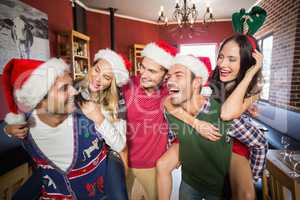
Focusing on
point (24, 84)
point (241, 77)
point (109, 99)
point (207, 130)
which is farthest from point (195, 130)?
point (24, 84)

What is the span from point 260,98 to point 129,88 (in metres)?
0.52

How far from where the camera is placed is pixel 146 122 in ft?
2.76

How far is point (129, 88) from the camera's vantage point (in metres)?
0.83

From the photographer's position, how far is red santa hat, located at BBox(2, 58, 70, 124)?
693mm

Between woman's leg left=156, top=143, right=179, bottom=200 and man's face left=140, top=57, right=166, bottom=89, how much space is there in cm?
27

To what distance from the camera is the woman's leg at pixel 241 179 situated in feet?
2.45

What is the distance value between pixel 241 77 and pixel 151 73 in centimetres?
33

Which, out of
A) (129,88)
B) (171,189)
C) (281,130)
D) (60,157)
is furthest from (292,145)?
(60,157)

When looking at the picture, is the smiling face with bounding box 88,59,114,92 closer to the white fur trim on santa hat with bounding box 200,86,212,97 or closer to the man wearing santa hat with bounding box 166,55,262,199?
the man wearing santa hat with bounding box 166,55,262,199

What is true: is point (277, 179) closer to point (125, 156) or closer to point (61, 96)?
point (125, 156)

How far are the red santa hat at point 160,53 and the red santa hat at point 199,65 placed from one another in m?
0.03

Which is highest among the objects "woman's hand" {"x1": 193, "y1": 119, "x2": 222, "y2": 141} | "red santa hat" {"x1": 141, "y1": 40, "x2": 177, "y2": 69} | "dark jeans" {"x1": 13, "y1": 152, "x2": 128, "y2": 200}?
"red santa hat" {"x1": 141, "y1": 40, "x2": 177, "y2": 69}

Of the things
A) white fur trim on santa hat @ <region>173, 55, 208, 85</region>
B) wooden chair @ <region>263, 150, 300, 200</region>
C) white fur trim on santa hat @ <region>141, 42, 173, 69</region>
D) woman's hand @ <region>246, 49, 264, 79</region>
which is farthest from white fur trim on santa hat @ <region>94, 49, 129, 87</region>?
wooden chair @ <region>263, 150, 300, 200</region>

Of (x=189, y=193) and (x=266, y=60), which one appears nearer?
(x=266, y=60)
